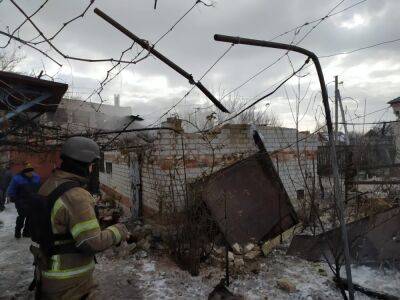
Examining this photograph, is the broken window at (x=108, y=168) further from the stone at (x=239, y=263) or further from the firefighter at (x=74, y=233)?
the firefighter at (x=74, y=233)

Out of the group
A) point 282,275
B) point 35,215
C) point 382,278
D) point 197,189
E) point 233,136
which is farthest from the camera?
point 233,136

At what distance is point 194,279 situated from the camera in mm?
4883

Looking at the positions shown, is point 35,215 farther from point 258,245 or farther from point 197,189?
point 258,245

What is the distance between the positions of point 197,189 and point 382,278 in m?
2.84

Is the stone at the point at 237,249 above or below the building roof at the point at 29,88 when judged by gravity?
below

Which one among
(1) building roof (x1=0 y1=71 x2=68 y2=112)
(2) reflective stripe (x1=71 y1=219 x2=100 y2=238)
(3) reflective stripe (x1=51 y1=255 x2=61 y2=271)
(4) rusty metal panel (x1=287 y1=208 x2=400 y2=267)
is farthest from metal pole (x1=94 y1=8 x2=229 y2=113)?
(4) rusty metal panel (x1=287 y1=208 x2=400 y2=267)

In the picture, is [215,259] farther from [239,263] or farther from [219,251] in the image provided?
[239,263]

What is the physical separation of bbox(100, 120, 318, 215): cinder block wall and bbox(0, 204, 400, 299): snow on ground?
1.06m

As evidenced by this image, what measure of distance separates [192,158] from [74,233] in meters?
4.40

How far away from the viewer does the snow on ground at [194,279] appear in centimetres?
440

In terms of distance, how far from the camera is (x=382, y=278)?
4.53m

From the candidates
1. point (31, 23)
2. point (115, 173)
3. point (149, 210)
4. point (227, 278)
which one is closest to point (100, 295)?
point (227, 278)

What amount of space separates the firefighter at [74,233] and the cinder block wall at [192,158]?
3.01 metres

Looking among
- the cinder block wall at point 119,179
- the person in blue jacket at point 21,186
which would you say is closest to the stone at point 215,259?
the cinder block wall at point 119,179
